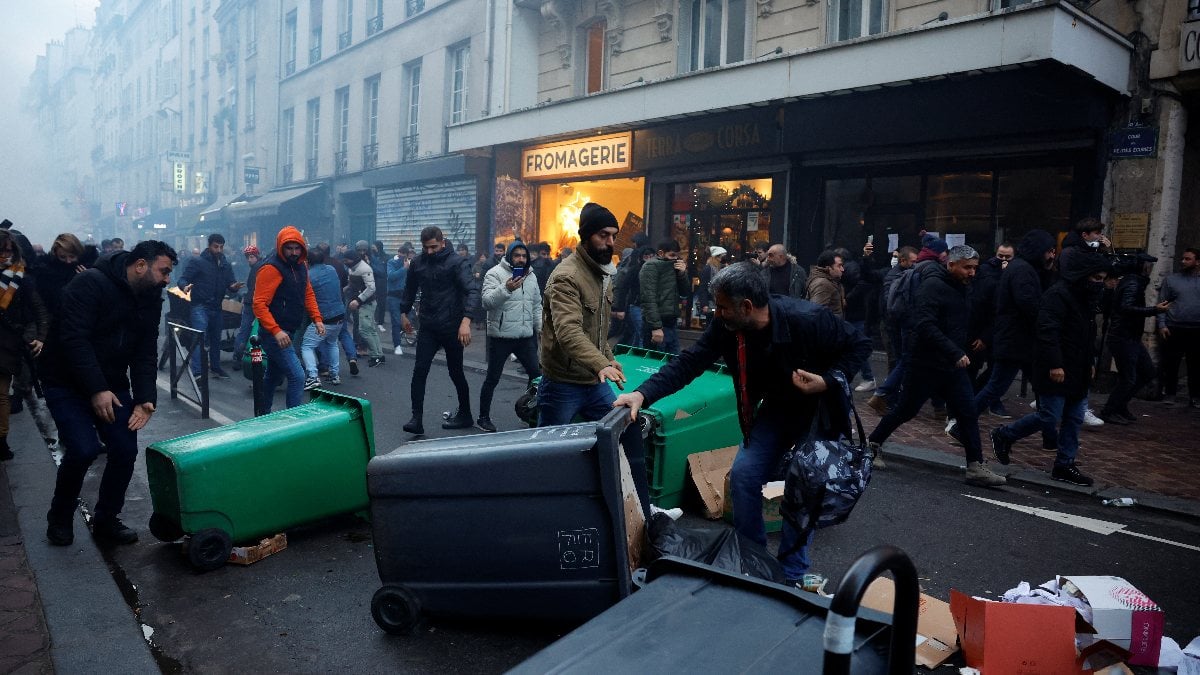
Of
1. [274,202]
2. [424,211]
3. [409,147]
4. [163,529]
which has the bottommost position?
[163,529]

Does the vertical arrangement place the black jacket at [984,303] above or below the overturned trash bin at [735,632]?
above

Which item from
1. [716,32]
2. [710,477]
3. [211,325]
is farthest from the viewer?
[716,32]

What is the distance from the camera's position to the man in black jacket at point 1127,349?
27.7ft

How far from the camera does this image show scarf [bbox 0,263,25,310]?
632 centimetres

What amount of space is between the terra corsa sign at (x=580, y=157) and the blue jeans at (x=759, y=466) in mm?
12739

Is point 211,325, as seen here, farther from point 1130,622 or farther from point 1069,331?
point 1130,622

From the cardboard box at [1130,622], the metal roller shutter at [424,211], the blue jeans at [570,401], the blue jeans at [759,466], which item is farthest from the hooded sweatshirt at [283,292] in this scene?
the metal roller shutter at [424,211]

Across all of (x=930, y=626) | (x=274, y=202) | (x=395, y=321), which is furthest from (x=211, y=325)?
(x=274, y=202)

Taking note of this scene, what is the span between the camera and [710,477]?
4980 millimetres

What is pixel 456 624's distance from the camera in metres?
3.59

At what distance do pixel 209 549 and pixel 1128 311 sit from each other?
28.3ft

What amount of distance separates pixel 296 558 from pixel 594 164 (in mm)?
13151

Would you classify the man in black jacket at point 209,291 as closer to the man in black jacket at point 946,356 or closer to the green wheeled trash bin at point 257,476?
the green wheeled trash bin at point 257,476

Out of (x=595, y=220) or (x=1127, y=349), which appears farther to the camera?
(x=1127, y=349)
